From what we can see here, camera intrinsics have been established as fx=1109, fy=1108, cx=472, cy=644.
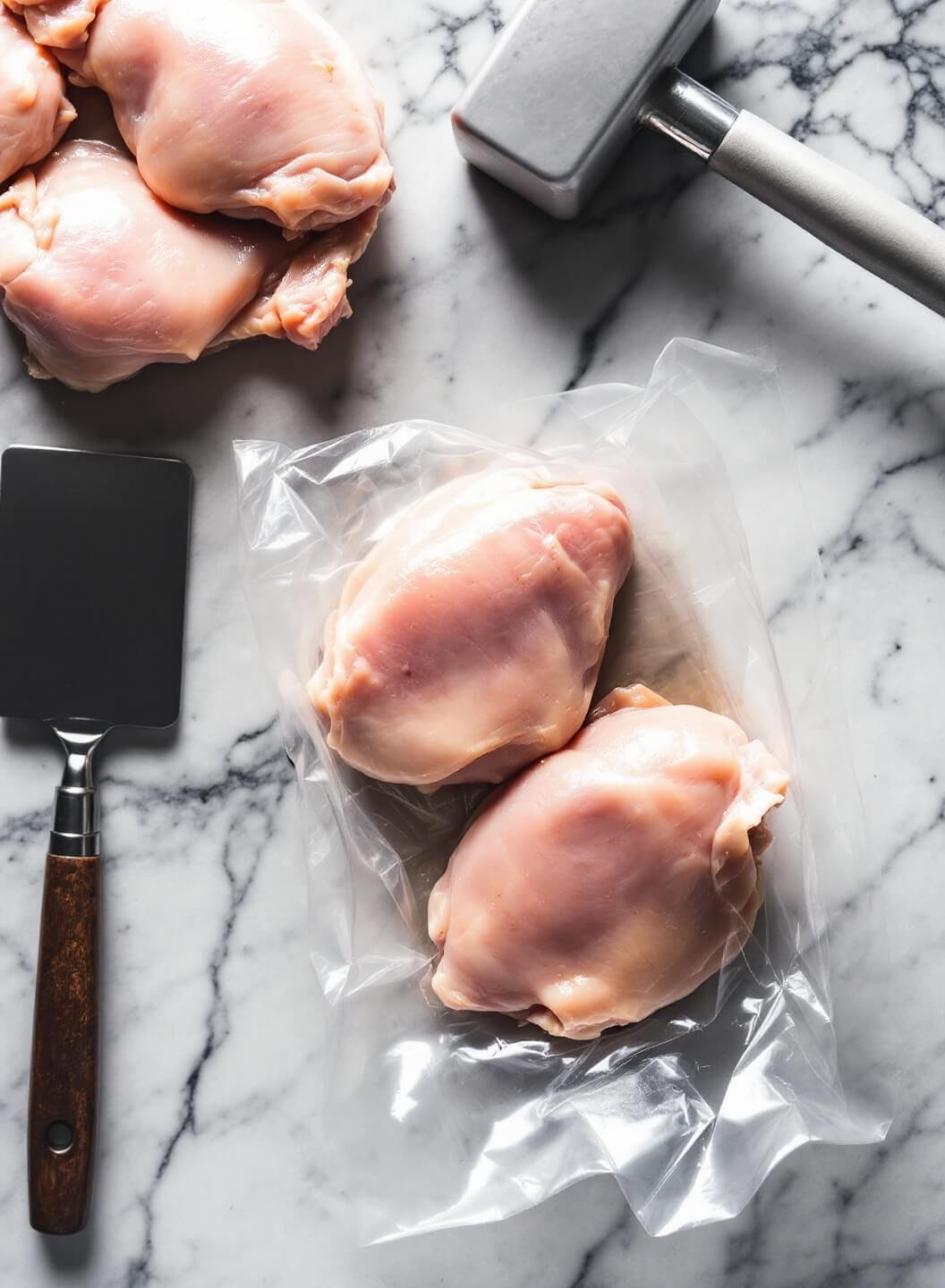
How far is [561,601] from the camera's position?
1.03 metres

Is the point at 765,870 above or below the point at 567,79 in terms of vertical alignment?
below

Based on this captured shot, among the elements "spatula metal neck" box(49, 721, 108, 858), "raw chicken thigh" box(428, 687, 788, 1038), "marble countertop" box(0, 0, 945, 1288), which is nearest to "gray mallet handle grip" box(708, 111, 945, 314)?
"marble countertop" box(0, 0, 945, 1288)

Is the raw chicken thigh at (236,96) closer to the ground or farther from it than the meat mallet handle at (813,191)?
closer to the ground

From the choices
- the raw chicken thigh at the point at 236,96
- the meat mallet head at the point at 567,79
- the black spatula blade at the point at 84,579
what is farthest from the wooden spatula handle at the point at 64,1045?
the meat mallet head at the point at 567,79

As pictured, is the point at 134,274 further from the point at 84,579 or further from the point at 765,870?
the point at 765,870

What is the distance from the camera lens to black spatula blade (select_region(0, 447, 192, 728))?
1163 mm

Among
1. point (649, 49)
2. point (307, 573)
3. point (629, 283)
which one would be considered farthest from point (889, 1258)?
point (649, 49)

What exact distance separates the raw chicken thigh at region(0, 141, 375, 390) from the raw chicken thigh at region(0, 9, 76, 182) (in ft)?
0.09

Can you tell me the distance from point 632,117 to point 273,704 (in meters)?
0.70

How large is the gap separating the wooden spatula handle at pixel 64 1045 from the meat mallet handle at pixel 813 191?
A: 96 centimetres

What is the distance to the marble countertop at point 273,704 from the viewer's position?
119 cm

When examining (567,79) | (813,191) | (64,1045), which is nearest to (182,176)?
(567,79)

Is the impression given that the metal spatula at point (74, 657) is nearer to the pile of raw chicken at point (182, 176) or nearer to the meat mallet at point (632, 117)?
the pile of raw chicken at point (182, 176)

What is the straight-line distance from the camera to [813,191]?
1.06 meters
